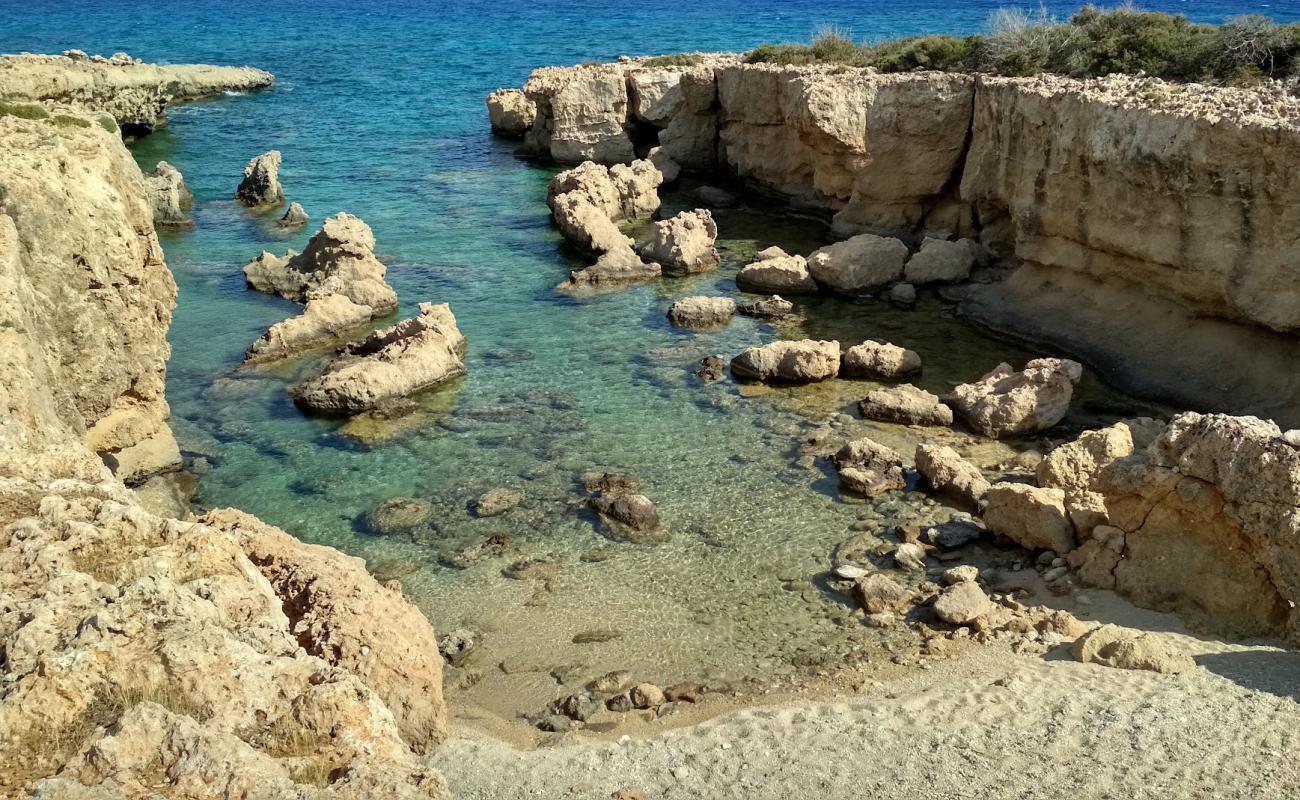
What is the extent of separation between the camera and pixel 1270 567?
38.3 ft

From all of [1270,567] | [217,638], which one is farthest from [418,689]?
[1270,567]

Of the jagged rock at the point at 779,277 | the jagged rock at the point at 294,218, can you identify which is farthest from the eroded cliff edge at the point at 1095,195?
the jagged rock at the point at 294,218

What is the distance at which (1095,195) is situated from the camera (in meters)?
20.8

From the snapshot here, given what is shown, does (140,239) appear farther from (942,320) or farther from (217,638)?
(942,320)

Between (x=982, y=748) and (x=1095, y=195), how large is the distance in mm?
13876

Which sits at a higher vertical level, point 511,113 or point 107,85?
point 107,85

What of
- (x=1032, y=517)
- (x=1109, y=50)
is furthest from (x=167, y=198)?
(x=1032, y=517)

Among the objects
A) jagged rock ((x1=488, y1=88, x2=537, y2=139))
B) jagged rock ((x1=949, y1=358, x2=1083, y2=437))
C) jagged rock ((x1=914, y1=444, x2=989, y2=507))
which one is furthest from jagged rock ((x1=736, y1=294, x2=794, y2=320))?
jagged rock ((x1=488, y1=88, x2=537, y2=139))

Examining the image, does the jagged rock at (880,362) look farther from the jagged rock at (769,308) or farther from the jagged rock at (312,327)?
the jagged rock at (312,327)

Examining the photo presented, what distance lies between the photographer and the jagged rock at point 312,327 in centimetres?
2148

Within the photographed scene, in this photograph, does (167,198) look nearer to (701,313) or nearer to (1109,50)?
(701,313)

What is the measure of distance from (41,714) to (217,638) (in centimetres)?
105

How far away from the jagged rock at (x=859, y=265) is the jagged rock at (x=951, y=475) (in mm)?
8936

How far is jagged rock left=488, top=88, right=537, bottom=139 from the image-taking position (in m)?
41.8
